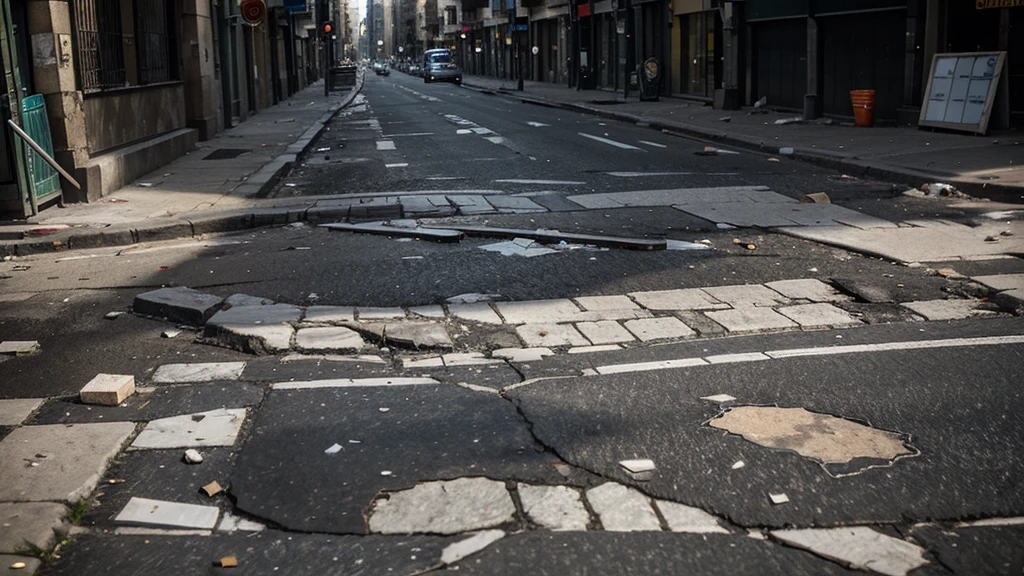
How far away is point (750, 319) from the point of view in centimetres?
635

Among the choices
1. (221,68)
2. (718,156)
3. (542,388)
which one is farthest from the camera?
(221,68)

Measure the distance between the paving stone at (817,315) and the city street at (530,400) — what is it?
0.10ft

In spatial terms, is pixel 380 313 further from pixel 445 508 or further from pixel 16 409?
pixel 445 508

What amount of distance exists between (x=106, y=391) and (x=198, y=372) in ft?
1.96

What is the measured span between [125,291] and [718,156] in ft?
36.3

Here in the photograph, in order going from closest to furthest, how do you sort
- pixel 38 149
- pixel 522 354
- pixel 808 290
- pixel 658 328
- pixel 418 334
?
pixel 522 354
pixel 418 334
pixel 658 328
pixel 808 290
pixel 38 149

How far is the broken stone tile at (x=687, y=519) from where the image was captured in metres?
3.46

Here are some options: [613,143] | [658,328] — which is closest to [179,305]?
[658,328]

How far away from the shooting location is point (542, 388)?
4.96 m

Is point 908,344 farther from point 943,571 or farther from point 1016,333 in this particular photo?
point 943,571

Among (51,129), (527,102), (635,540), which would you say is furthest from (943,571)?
(527,102)

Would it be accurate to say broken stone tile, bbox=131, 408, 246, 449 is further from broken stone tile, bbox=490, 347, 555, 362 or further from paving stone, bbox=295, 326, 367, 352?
broken stone tile, bbox=490, 347, 555, 362

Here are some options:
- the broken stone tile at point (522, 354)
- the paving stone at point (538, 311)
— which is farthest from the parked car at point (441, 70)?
the broken stone tile at point (522, 354)

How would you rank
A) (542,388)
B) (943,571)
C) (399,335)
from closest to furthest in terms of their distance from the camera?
(943,571), (542,388), (399,335)
